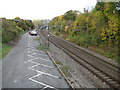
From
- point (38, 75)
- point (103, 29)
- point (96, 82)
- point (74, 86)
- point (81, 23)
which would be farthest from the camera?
point (81, 23)

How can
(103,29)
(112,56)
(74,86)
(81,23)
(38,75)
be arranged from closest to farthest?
(74,86), (38,75), (112,56), (103,29), (81,23)

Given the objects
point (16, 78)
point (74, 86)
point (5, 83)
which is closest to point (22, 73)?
point (16, 78)

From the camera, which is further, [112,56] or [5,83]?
[112,56]

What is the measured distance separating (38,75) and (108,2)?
11.6m

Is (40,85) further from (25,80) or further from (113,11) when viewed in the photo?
(113,11)

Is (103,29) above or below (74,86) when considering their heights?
above

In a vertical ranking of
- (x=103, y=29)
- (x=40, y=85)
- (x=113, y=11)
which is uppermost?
(x=113, y=11)

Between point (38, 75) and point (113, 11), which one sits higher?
point (113, 11)

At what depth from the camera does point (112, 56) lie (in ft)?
49.5

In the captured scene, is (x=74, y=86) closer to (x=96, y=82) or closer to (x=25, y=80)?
(x=96, y=82)

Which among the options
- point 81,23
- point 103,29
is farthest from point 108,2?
point 81,23

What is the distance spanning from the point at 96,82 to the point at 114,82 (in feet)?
3.16

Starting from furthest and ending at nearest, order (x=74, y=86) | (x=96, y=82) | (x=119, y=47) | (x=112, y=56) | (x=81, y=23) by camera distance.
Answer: (x=81, y=23)
(x=119, y=47)
(x=112, y=56)
(x=96, y=82)
(x=74, y=86)

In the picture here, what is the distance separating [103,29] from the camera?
18.5 meters
